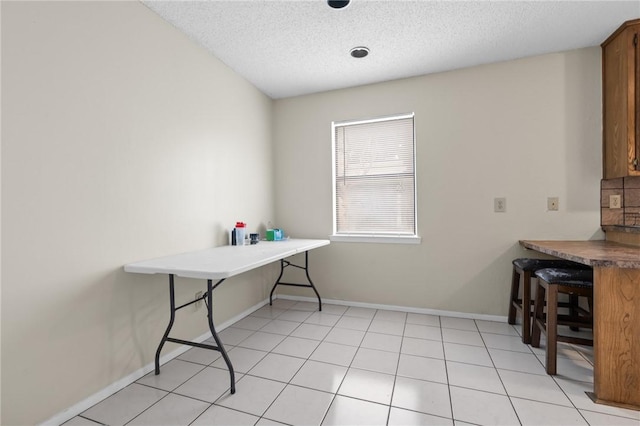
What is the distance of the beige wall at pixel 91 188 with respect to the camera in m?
1.33

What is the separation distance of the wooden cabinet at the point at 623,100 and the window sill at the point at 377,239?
1648mm

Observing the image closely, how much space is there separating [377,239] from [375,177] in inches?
27.0

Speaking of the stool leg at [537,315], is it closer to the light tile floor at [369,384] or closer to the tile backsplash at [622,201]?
the light tile floor at [369,384]

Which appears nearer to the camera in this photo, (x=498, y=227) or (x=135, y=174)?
Result: (x=135, y=174)

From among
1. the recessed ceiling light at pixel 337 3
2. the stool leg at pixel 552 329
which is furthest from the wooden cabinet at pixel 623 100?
the recessed ceiling light at pixel 337 3

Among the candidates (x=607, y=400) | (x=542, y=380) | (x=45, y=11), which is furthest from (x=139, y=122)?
(x=607, y=400)

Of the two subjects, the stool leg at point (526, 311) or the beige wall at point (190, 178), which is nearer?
the beige wall at point (190, 178)

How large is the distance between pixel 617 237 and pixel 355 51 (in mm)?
2662

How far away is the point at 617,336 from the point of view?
1585 mm

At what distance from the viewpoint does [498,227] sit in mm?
2721

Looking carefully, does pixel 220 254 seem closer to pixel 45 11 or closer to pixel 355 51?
pixel 45 11

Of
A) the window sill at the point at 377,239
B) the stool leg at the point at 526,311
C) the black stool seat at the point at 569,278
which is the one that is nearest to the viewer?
the black stool seat at the point at 569,278

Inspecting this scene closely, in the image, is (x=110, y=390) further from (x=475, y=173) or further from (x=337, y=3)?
(x=475, y=173)

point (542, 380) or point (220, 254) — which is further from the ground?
point (220, 254)
